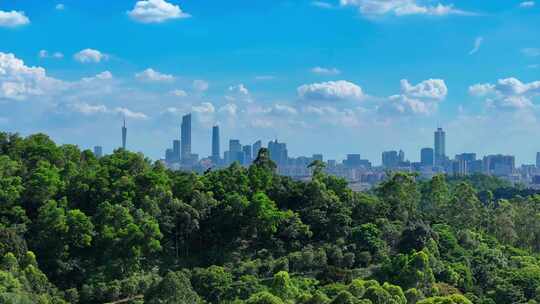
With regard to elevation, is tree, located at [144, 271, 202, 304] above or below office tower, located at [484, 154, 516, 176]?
below

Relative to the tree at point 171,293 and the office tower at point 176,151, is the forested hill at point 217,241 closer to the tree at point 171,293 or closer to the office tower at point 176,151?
the tree at point 171,293

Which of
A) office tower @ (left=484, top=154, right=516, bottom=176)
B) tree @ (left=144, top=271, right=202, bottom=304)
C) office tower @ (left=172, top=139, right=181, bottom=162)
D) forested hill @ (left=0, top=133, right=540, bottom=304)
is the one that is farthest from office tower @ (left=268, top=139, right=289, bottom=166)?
tree @ (left=144, top=271, right=202, bottom=304)

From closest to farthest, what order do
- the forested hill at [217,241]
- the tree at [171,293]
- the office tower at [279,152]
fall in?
the tree at [171,293] < the forested hill at [217,241] < the office tower at [279,152]

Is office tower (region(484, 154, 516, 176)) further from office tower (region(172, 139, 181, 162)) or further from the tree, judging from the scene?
the tree

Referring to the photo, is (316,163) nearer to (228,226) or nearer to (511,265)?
(228,226)

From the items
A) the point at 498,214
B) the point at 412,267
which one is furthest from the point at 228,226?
the point at 498,214

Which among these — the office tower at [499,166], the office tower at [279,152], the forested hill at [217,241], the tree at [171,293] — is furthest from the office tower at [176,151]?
the tree at [171,293]

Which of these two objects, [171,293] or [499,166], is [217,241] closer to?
[171,293]

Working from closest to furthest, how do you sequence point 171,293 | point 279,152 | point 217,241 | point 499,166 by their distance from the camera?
point 171,293 < point 217,241 < point 279,152 < point 499,166

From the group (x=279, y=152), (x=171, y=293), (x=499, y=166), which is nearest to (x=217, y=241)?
(x=171, y=293)
